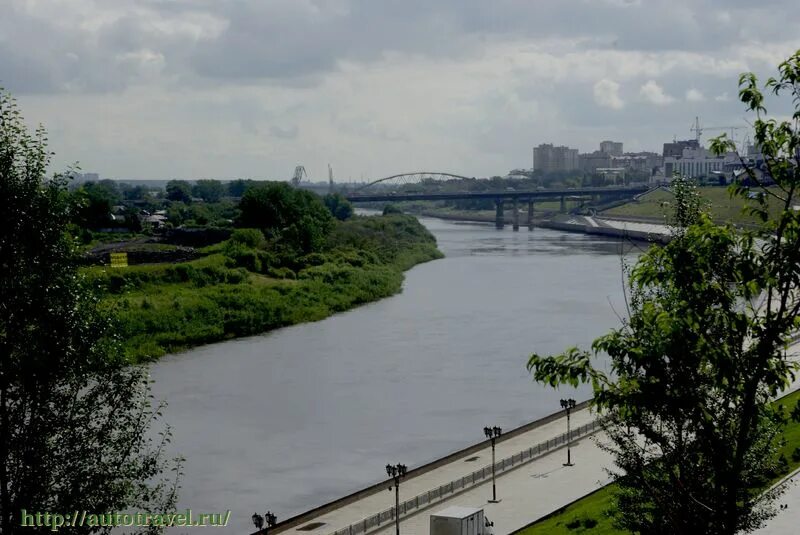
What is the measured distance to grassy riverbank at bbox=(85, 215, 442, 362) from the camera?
142 feet

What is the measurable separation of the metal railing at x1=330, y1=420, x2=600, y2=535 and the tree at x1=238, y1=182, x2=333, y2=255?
1714 inches

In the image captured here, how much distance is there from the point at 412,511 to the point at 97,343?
10.6 m

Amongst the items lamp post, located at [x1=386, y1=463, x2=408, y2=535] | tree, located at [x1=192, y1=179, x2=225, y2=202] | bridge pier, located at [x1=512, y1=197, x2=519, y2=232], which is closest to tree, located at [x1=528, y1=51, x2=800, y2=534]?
lamp post, located at [x1=386, y1=463, x2=408, y2=535]

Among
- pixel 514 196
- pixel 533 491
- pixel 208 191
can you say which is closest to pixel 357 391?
pixel 533 491

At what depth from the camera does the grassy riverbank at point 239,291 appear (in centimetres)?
4338

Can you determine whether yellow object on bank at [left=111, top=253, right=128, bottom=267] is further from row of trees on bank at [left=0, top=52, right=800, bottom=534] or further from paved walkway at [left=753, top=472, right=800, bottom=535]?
row of trees on bank at [left=0, top=52, right=800, bottom=534]

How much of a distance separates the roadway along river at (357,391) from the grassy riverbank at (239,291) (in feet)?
4.37

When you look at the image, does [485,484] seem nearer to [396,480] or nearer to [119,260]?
[396,480]

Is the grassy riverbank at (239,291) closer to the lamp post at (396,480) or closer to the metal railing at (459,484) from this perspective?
the metal railing at (459,484)

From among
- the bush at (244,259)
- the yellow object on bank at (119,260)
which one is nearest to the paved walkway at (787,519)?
the yellow object on bank at (119,260)

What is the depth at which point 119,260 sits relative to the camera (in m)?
55.8

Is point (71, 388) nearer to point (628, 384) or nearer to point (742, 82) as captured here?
point (628, 384)

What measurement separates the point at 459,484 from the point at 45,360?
1264 cm

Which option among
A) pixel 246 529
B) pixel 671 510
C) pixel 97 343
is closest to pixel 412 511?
pixel 246 529
